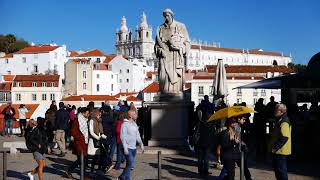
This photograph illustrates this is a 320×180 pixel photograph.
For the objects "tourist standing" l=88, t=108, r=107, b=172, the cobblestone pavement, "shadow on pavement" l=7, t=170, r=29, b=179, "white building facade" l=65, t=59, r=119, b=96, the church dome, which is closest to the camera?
"tourist standing" l=88, t=108, r=107, b=172

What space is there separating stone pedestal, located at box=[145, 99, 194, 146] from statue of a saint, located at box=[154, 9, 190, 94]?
46 cm

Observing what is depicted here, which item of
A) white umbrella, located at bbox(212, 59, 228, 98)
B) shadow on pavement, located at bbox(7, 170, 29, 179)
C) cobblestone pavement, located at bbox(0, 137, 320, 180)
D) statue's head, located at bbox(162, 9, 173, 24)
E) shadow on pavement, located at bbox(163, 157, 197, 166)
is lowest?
shadow on pavement, located at bbox(7, 170, 29, 179)

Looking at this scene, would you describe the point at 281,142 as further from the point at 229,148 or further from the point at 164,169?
the point at 164,169

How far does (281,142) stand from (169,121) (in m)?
6.01

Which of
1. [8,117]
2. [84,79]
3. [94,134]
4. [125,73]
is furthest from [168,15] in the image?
[125,73]

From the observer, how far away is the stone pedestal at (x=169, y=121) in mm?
14774

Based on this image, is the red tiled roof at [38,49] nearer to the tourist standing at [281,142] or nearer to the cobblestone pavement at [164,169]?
the cobblestone pavement at [164,169]

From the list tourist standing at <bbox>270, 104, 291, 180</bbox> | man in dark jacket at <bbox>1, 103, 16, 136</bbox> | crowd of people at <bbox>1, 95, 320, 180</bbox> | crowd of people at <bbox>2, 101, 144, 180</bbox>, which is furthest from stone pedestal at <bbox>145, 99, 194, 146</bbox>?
man in dark jacket at <bbox>1, 103, 16, 136</bbox>

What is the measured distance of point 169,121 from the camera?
14883mm

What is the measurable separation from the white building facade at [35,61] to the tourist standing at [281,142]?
108699 millimetres

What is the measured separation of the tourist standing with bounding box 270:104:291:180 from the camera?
9.13 metres

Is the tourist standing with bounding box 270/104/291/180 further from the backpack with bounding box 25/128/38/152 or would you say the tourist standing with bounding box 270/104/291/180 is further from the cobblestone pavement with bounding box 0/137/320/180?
the backpack with bounding box 25/128/38/152

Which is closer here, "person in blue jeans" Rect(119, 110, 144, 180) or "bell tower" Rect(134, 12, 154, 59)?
"person in blue jeans" Rect(119, 110, 144, 180)

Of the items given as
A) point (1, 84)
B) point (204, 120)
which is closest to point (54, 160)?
point (204, 120)
